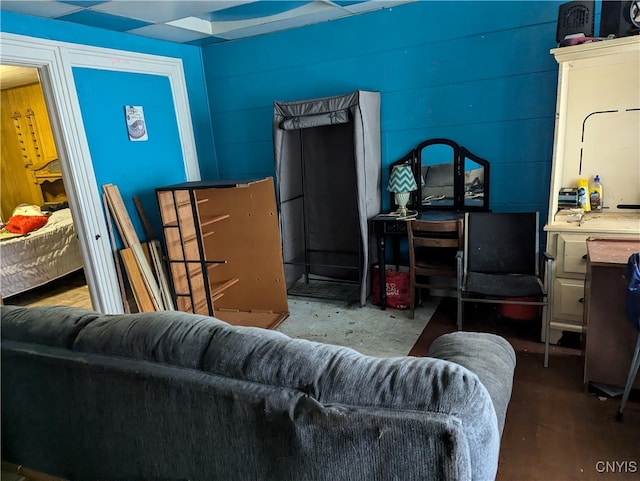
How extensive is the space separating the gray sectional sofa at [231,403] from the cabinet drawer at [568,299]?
5.36 feet

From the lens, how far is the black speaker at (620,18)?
2309 millimetres

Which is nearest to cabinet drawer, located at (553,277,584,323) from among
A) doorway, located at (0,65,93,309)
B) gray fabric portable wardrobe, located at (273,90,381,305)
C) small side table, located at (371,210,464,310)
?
small side table, located at (371,210,464,310)

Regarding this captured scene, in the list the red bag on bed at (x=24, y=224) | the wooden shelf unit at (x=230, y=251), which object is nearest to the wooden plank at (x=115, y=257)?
the wooden shelf unit at (x=230, y=251)

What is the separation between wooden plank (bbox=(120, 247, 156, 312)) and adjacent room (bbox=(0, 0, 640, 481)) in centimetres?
2

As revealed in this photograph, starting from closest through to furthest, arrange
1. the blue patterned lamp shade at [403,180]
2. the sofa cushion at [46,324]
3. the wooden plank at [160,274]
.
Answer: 1. the sofa cushion at [46,324]
2. the blue patterned lamp shade at [403,180]
3. the wooden plank at [160,274]

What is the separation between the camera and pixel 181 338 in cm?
111

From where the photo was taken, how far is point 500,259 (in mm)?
2994

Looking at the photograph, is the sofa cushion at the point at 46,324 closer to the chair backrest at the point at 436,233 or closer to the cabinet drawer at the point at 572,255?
the chair backrest at the point at 436,233

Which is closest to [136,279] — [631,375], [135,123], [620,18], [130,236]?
[130,236]

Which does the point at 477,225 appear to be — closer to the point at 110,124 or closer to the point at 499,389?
the point at 499,389

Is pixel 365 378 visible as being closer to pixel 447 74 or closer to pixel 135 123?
pixel 447 74

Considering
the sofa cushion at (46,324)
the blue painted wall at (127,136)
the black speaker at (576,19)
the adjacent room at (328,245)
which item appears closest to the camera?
the adjacent room at (328,245)

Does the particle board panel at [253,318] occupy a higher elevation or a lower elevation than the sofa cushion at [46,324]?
lower

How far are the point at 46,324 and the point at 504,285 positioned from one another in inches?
98.9
